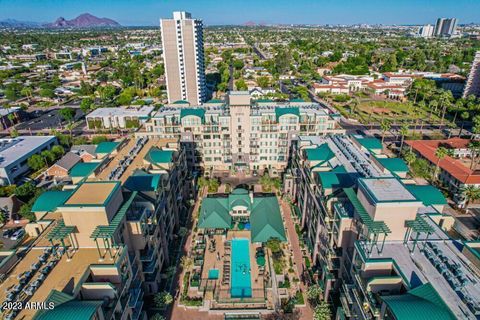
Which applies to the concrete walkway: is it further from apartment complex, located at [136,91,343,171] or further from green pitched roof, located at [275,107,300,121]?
green pitched roof, located at [275,107,300,121]

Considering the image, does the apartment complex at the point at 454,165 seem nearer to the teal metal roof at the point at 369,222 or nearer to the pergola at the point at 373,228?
the teal metal roof at the point at 369,222

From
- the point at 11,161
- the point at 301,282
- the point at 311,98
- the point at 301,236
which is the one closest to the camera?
the point at 301,282

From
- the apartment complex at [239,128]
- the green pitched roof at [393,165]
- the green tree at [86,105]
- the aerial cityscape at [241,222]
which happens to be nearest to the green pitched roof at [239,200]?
the aerial cityscape at [241,222]

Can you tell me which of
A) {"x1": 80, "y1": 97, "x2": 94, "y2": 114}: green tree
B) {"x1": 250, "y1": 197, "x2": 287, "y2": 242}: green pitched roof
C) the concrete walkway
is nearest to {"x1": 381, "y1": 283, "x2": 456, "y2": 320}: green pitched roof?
the concrete walkway

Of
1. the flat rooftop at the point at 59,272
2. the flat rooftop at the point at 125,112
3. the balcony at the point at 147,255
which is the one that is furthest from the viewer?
the flat rooftop at the point at 125,112

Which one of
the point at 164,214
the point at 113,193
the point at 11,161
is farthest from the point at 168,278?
the point at 11,161

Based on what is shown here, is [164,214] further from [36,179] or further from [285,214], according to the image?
[36,179]
